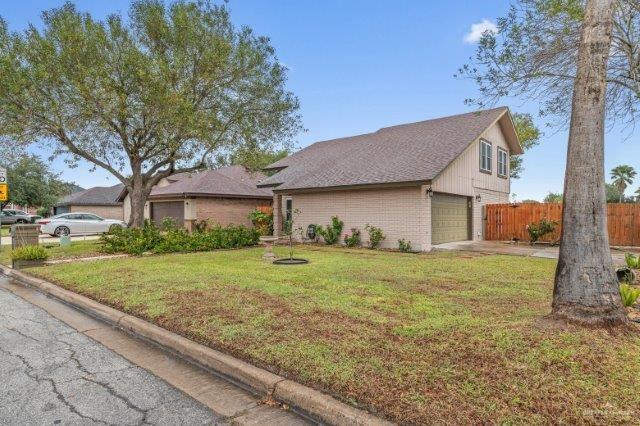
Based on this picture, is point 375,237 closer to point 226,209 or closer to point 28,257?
point 28,257

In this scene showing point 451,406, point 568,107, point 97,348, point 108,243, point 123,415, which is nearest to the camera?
point 451,406

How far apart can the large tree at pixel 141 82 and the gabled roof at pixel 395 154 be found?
12.3ft

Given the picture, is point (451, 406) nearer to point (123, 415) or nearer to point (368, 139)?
point (123, 415)

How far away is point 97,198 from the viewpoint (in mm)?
39125

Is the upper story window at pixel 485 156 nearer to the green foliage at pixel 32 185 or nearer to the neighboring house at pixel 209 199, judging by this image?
the neighboring house at pixel 209 199

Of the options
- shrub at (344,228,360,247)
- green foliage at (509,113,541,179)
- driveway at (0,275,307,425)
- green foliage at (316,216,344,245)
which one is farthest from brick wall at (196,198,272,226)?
green foliage at (509,113,541,179)

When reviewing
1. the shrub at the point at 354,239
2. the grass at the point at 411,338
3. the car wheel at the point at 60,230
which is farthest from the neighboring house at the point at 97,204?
the grass at the point at 411,338

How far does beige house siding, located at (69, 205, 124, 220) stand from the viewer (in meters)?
38.1

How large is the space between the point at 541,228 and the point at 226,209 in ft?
54.7

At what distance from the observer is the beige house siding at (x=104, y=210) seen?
38075mm

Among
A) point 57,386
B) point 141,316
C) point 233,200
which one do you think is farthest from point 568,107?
point 233,200

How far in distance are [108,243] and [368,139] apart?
12875 millimetres

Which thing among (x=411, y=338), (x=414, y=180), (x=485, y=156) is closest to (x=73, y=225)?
(x=414, y=180)

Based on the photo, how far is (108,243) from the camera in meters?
13.7
